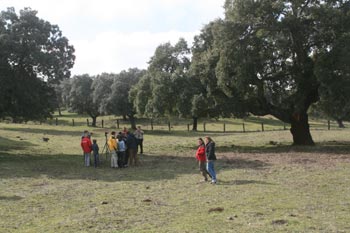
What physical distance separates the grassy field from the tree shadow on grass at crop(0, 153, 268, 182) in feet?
0.15

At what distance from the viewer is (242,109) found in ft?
106

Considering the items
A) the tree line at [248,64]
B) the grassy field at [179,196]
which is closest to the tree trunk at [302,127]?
the tree line at [248,64]

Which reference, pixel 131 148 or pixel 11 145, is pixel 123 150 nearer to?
pixel 131 148

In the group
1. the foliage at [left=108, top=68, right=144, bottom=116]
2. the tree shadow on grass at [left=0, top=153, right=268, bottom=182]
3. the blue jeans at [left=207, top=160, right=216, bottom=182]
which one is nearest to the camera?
the blue jeans at [left=207, top=160, right=216, bottom=182]

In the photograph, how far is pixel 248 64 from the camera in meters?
28.8

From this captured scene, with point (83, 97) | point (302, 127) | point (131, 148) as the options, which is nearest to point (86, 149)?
point (131, 148)

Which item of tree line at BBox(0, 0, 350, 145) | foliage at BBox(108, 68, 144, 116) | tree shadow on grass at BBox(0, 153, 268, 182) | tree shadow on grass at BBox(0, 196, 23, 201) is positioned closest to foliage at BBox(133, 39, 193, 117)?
tree line at BBox(0, 0, 350, 145)

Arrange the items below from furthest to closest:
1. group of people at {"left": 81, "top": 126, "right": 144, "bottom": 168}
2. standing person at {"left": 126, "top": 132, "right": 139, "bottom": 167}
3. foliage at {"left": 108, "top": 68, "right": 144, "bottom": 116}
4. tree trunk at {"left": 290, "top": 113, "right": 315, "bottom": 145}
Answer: foliage at {"left": 108, "top": 68, "right": 144, "bottom": 116} < tree trunk at {"left": 290, "top": 113, "right": 315, "bottom": 145} < standing person at {"left": 126, "top": 132, "right": 139, "bottom": 167} < group of people at {"left": 81, "top": 126, "right": 144, "bottom": 168}

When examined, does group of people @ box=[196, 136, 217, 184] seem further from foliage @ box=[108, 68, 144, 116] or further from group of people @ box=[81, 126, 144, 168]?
foliage @ box=[108, 68, 144, 116]

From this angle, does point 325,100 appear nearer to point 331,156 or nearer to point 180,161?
point 331,156

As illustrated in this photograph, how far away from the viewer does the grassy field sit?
36.1 feet

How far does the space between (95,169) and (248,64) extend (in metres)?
12.0

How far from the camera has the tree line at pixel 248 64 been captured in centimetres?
2780

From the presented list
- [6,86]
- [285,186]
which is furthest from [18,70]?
[285,186]
